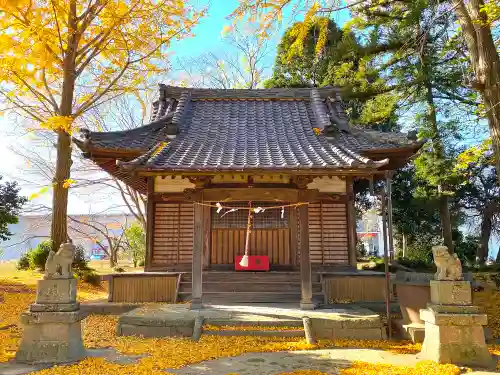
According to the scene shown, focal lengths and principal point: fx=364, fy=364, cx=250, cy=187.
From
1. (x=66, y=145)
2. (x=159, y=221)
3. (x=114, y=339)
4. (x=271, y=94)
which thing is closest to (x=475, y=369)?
(x=114, y=339)

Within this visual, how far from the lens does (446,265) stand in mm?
6184

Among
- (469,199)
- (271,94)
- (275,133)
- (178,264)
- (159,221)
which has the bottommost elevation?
(178,264)

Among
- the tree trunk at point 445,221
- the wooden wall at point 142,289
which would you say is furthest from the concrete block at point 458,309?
the tree trunk at point 445,221

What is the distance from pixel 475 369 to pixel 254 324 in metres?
4.04

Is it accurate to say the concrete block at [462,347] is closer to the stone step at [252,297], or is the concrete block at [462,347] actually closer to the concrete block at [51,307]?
the stone step at [252,297]

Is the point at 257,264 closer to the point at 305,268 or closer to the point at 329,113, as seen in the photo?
the point at 305,268

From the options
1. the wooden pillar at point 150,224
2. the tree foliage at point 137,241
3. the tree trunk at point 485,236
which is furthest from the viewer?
the tree foliage at point 137,241

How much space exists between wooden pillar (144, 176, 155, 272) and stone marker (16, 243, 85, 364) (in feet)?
17.2

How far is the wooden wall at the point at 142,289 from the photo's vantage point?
10.4 meters

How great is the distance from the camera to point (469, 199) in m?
19.2

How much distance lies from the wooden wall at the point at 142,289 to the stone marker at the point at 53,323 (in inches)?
170

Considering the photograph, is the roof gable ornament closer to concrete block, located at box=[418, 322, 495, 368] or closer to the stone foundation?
the stone foundation

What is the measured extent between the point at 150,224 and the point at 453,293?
28.1 ft

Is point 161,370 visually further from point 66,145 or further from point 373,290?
point 66,145
